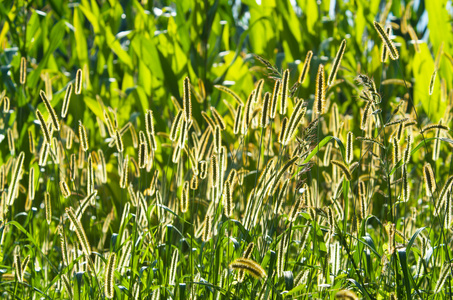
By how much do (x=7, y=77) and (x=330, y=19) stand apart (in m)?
2.02

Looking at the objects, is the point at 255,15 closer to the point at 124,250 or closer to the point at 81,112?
the point at 81,112

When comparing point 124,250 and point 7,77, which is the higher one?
point 7,77

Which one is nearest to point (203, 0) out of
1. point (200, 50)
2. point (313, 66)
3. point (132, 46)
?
point (200, 50)

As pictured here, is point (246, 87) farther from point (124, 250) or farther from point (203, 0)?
point (124, 250)

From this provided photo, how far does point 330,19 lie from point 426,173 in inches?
99.9

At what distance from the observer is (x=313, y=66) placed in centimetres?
288

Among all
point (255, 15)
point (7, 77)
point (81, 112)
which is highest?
point (255, 15)

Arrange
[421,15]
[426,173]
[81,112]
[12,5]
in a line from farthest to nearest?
[421,15] → [12,5] → [81,112] → [426,173]

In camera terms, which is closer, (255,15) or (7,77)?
(7,77)

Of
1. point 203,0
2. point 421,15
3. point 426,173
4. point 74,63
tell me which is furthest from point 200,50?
point 426,173

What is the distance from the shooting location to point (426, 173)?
1.12 metres

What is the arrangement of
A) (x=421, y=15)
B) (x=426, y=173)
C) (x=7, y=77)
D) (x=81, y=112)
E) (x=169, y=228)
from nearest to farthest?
(x=426, y=173)
(x=169, y=228)
(x=7, y=77)
(x=81, y=112)
(x=421, y=15)

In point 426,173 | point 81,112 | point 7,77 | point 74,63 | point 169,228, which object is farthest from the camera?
point 74,63

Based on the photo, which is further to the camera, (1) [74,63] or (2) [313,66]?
(1) [74,63]
